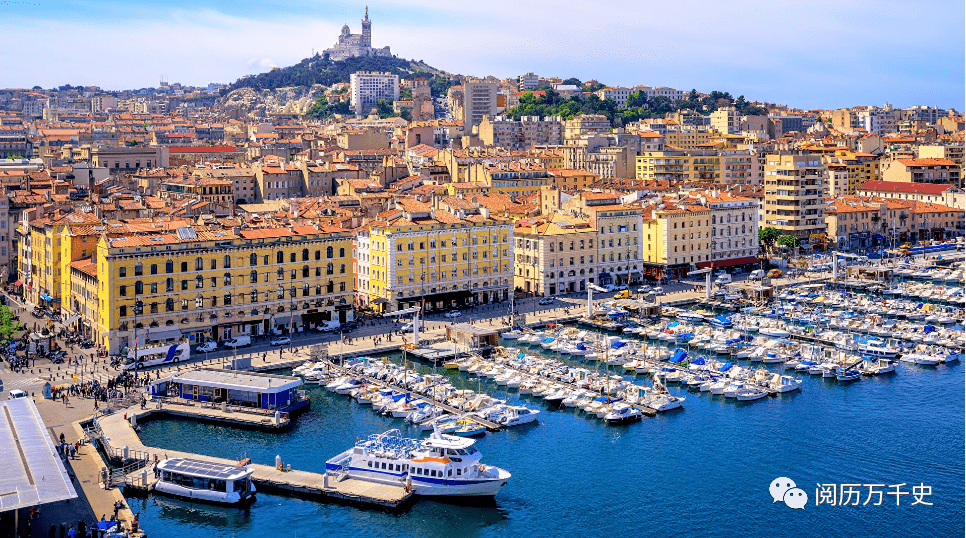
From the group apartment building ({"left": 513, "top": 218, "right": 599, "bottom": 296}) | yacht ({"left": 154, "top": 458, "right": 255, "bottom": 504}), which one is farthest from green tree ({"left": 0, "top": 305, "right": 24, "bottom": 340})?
apartment building ({"left": 513, "top": 218, "right": 599, "bottom": 296})

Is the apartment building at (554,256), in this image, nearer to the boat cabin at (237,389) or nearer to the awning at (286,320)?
the awning at (286,320)

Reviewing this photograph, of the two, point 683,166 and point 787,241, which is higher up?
point 683,166

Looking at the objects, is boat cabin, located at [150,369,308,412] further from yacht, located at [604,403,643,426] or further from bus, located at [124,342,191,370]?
yacht, located at [604,403,643,426]

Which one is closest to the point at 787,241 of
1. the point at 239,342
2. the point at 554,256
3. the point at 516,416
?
the point at 554,256

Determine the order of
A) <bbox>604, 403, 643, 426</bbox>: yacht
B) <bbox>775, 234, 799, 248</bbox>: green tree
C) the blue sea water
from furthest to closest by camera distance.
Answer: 1. <bbox>775, 234, 799, 248</bbox>: green tree
2. <bbox>604, 403, 643, 426</bbox>: yacht
3. the blue sea water

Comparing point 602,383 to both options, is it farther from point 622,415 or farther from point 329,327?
point 329,327

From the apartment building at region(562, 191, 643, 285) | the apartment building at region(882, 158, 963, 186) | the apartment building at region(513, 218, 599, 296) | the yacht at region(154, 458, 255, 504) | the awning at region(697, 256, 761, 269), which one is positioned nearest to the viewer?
the yacht at region(154, 458, 255, 504)

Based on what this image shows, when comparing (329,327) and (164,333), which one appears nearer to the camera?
(164,333)
